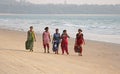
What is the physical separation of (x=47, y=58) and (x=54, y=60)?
1.56 ft

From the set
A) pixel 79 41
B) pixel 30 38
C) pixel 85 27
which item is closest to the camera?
pixel 79 41

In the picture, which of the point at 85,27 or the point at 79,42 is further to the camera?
the point at 85,27

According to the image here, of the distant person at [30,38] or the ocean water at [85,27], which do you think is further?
the ocean water at [85,27]

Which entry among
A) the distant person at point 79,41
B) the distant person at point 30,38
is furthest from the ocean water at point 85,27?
the distant person at point 30,38

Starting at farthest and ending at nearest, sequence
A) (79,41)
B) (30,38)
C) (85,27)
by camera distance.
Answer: (85,27) < (30,38) < (79,41)

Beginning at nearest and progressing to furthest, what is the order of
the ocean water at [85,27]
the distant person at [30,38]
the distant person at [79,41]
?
the distant person at [79,41]
the distant person at [30,38]
the ocean water at [85,27]

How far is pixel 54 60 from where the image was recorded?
14656mm

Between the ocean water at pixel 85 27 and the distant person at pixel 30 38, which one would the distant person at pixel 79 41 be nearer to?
the distant person at pixel 30 38

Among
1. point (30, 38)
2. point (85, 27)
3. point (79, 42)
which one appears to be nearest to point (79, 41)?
point (79, 42)

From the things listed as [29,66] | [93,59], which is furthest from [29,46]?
[29,66]

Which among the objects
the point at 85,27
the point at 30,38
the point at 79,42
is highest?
the point at 85,27

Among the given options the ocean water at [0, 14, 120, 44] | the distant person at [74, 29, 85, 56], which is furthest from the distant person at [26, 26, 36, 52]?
the ocean water at [0, 14, 120, 44]

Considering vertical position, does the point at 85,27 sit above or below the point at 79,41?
above

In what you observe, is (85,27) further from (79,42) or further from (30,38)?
(79,42)
